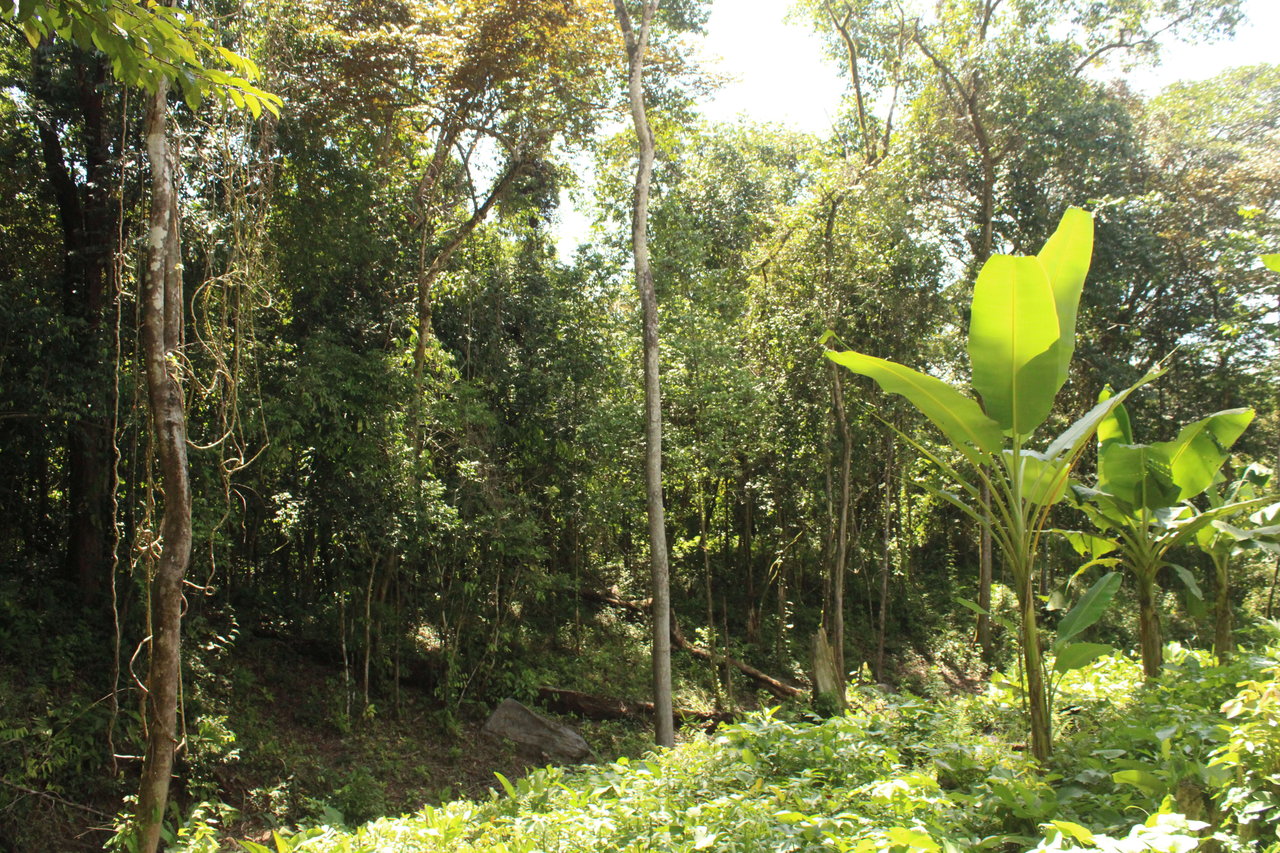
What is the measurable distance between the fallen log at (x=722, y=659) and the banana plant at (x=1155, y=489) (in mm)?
6685

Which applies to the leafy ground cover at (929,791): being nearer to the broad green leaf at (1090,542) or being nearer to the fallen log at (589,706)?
the broad green leaf at (1090,542)

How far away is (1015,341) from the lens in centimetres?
291

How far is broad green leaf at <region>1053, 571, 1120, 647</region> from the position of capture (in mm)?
3037

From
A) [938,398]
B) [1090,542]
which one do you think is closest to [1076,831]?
[938,398]

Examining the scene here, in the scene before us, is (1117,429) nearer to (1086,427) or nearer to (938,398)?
(1086,427)

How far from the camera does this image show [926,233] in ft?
41.2

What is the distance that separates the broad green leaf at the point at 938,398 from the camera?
9.84 feet

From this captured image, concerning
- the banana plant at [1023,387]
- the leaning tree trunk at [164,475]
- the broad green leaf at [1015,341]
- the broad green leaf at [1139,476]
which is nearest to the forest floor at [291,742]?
the leaning tree trunk at [164,475]

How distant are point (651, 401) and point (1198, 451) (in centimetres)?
471

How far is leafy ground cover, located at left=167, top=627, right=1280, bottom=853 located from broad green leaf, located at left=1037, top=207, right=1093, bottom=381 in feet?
4.20

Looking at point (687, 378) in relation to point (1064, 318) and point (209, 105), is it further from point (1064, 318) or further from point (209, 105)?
point (1064, 318)

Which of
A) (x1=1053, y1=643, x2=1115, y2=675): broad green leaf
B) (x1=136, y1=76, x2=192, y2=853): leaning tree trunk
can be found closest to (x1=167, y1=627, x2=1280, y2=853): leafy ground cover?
(x1=1053, y1=643, x2=1115, y2=675): broad green leaf

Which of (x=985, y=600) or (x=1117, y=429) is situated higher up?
(x=1117, y=429)

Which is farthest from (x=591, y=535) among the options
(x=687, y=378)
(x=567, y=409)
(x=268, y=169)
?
(x=268, y=169)
